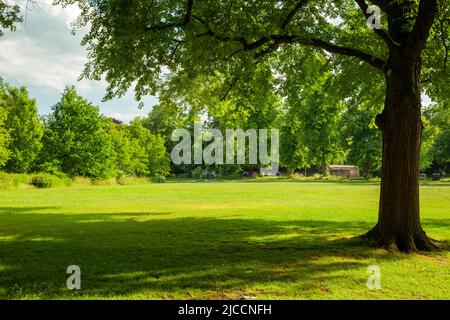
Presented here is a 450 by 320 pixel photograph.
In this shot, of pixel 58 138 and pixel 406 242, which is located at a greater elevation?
pixel 58 138

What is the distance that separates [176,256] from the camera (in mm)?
10016

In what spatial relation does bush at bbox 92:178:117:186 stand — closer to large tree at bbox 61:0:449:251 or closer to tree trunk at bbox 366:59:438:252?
large tree at bbox 61:0:449:251

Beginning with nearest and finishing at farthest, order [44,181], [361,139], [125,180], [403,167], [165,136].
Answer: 1. [403,167]
2. [44,181]
3. [125,180]
4. [361,139]
5. [165,136]

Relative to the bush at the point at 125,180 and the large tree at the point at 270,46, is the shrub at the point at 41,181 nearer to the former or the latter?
the bush at the point at 125,180

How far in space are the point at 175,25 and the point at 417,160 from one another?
783 centimetres

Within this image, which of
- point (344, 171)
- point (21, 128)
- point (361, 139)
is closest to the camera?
point (21, 128)

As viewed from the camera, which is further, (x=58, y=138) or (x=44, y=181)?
(x=58, y=138)

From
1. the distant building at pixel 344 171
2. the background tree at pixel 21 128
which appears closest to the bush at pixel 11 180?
the background tree at pixel 21 128

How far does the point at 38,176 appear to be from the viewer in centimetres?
4300

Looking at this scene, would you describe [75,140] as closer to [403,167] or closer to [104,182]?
[104,182]

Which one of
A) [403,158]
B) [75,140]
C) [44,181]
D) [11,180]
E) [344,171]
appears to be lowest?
[44,181]

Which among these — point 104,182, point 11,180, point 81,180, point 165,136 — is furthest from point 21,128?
point 165,136

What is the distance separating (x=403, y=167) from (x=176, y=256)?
6.58 metres
